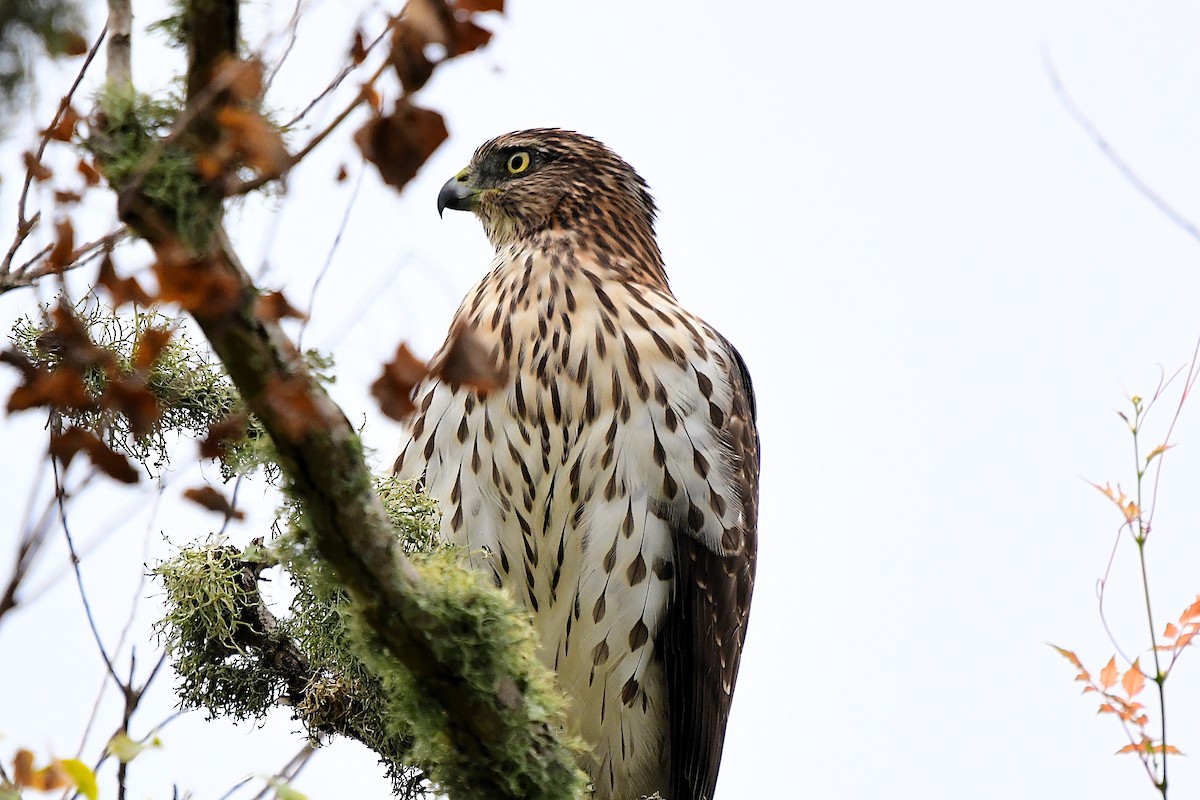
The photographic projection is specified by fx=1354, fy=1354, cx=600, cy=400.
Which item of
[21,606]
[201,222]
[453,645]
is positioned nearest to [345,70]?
[201,222]

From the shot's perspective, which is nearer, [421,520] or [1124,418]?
[1124,418]

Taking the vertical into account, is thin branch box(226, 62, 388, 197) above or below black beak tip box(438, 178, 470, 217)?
below

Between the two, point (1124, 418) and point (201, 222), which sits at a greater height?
point (1124, 418)

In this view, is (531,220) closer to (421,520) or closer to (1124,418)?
(421,520)

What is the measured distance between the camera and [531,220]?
220 inches

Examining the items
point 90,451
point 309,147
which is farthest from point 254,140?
point 90,451

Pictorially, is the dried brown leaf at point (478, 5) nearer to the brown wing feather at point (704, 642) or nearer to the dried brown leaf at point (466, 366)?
the dried brown leaf at point (466, 366)

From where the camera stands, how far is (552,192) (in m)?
5.65

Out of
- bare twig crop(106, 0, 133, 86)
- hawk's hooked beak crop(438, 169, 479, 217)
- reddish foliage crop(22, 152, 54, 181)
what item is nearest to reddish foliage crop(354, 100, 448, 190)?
bare twig crop(106, 0, 133, 86)

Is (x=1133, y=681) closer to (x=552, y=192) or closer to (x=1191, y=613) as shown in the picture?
(x=1191, y=613)

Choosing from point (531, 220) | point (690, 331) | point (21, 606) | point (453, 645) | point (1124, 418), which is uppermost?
point (531, 220)

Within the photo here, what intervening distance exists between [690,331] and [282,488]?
239 cm

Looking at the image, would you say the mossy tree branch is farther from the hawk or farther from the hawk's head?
the hawk's head

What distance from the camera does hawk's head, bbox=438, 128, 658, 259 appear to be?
5590mm
